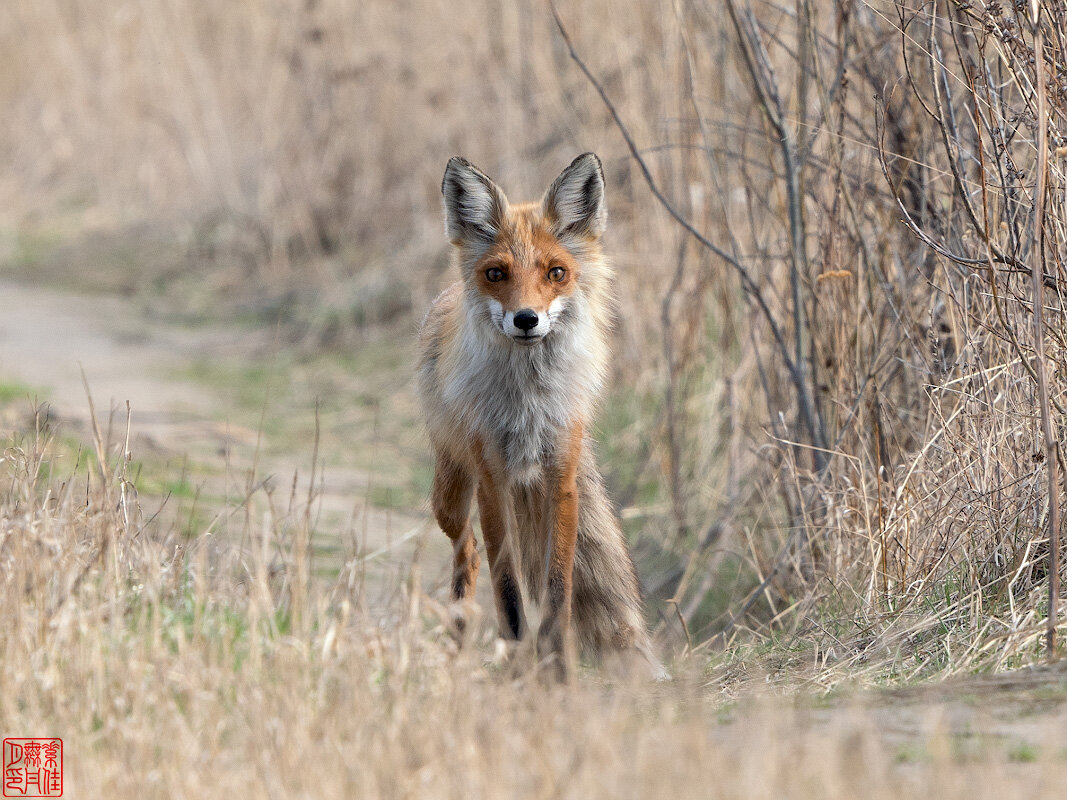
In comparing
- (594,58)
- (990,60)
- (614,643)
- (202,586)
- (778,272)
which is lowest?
(614,643)

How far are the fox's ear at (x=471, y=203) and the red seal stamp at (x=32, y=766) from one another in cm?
237

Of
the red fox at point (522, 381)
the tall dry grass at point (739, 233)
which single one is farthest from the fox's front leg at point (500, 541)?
the tall dry grass at point (739, 233)

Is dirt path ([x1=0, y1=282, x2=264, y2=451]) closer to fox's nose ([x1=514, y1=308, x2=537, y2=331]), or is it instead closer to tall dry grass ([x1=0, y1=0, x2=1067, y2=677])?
tall dry grass ([x1=0, y1=0, x2=1067, y2=677])

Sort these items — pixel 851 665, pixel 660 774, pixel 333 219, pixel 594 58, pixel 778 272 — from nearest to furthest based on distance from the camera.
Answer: pixel 660 774, pixel 851 665, pixel 778 272, pixel 594 58, pixel 333 219

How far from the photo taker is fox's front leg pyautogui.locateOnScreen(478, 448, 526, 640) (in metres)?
4.47

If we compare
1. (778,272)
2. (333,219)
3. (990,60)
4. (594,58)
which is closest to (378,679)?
(990,60)

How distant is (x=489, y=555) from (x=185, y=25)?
12257 mm

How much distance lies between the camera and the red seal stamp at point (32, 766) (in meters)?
3.06

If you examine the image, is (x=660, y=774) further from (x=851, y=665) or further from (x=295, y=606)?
(x=851, y=665)

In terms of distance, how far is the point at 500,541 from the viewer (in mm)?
4477

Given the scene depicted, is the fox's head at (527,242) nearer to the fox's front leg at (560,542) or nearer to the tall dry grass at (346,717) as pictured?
the fox's front leg at (560,542)

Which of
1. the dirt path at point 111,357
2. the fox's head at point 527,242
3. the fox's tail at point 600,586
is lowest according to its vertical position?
the fox's tail at point 600,586

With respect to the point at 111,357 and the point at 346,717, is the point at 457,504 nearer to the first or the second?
the point at 346,717

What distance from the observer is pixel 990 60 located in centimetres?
497
